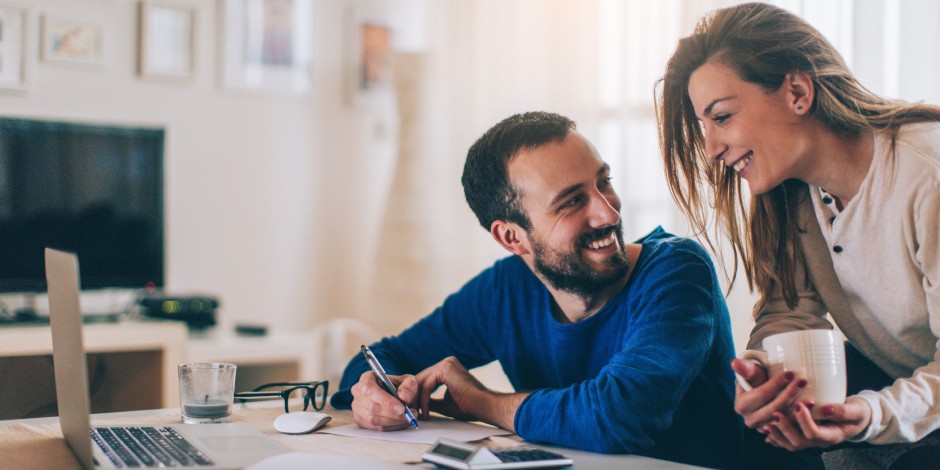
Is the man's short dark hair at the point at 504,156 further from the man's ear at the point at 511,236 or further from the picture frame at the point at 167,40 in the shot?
the picture frame at the point at 167,40

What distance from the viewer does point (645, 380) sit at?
49.1 inches

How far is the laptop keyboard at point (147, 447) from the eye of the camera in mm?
1069

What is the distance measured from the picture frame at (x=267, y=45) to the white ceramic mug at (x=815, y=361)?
2977 mm

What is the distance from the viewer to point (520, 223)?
5.41 feet

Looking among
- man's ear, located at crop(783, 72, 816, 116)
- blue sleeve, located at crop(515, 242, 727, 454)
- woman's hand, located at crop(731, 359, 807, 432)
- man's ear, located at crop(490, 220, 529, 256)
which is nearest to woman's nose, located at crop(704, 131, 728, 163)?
man's ear, located at crop(783, 72, 816, 116)

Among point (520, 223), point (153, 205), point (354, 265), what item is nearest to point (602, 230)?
point (520, 223)

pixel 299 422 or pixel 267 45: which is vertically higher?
pixel 267 45

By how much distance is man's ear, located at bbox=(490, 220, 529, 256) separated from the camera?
166 centimetres

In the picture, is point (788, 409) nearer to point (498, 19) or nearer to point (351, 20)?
point (498, 19)

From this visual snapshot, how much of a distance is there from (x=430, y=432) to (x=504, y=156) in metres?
0.55

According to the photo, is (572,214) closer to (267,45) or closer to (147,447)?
(147,447)

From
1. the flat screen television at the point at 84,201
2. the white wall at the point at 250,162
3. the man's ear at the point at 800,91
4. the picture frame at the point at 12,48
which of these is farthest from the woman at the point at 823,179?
the picture frame at the point at 12,48

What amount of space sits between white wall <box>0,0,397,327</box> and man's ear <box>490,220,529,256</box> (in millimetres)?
2170

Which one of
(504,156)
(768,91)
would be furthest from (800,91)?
(504,156)
